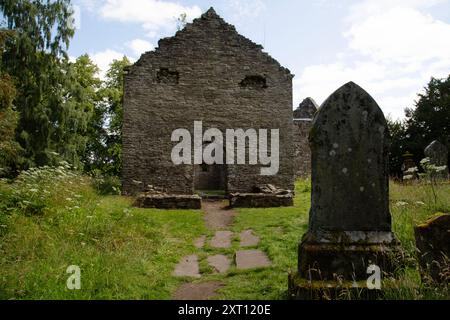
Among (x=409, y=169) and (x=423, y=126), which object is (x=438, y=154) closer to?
(x=409, y=169)

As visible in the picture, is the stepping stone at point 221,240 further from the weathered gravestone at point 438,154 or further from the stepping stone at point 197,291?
the weathered gravestone at point 438,154

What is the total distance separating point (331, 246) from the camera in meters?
4.48

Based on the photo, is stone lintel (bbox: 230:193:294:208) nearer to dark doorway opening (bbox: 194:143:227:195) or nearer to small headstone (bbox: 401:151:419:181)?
small headstone (bbox: 401:151:419:181)

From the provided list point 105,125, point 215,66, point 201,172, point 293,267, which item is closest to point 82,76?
point 105,125

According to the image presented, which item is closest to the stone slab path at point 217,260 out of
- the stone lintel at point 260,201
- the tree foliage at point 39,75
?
the stone lintel at point 260,201

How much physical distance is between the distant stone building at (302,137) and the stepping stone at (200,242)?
1619 cm

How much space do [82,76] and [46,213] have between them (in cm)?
2785

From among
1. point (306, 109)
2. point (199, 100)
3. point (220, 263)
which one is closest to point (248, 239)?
point (220, 263)

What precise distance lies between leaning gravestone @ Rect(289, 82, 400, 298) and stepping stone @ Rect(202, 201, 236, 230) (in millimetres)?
5949

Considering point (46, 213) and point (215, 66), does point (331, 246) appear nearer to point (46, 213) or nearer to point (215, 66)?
point (46, 213)

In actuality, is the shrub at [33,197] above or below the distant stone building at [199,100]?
below

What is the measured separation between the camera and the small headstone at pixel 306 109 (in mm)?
27594

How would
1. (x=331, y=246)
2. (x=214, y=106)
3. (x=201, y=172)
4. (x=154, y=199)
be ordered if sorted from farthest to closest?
(x=201, y=172), (x=214, y=106), (x=154, y=199), (x=331, y=246)

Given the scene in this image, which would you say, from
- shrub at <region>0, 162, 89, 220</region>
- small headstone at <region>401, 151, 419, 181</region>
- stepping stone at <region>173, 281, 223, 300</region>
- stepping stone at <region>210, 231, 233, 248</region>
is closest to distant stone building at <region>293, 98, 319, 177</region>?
small headstone at <region>401, 151, 419, 181</region>
